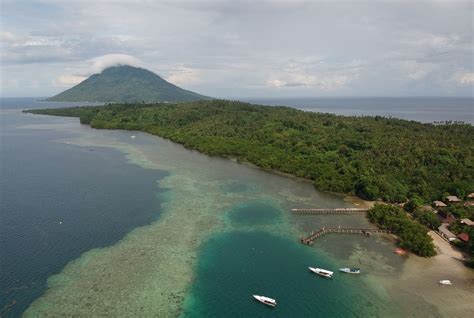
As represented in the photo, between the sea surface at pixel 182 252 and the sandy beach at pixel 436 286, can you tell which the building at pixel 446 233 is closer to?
the sandy beach at pixel 436 286

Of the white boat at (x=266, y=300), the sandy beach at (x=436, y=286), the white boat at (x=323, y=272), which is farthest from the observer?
the white boat at (x=323, y=272)

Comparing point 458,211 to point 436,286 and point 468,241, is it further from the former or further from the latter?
point 436,286

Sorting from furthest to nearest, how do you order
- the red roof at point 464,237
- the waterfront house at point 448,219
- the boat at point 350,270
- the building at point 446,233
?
the waterfront house at point 448,219
the building at point 446,233
the red roof at point 464,237
the boat at point 350,270

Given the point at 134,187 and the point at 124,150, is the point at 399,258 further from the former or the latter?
the point at 124,150

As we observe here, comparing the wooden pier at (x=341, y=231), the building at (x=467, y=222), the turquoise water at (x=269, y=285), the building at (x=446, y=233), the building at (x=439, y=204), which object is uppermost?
the building at (x=439, y=204)

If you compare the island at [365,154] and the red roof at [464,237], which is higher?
the island at [365,154]

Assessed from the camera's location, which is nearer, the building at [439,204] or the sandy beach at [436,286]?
the sandy beach at [436,286]

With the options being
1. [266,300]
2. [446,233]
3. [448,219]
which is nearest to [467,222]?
[446,233]

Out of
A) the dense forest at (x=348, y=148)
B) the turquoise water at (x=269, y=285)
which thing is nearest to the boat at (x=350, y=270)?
the turquoise water at (x=269, y=285)
